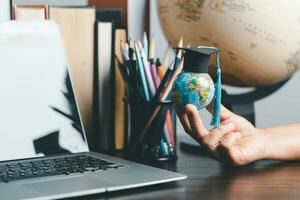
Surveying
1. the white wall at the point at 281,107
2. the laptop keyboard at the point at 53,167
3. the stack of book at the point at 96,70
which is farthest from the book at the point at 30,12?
the white wall at the point at 281,107

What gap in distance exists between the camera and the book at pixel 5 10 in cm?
87

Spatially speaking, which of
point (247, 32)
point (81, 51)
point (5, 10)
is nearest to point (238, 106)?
point (247, 32)

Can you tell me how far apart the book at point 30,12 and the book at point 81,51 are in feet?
0.07

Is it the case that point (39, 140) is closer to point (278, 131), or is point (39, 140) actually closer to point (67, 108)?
point (67, 108)

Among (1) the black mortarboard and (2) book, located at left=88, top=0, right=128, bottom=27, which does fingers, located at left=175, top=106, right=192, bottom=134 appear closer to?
(1) the black mortarboard

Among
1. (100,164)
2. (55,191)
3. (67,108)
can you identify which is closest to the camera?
(55,191)

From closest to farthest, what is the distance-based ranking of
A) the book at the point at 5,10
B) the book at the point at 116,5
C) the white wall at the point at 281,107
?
the book at the point at 5,10
the book at the point at 116,5
the white wall at the point at 281,107

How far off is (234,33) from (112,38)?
194 millimetres

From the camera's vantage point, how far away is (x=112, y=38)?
3.09 ft

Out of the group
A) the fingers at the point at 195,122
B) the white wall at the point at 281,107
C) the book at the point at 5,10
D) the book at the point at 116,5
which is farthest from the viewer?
the white wall at the point at 281,107

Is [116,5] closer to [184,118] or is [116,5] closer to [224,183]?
[184,118]

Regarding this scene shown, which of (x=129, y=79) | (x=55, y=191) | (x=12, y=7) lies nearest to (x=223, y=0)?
(x=129, y=79)

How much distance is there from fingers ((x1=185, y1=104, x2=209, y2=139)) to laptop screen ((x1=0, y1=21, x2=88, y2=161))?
167mm

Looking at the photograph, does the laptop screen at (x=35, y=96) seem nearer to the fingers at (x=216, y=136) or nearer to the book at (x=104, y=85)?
the book at (x=104, y=85)
